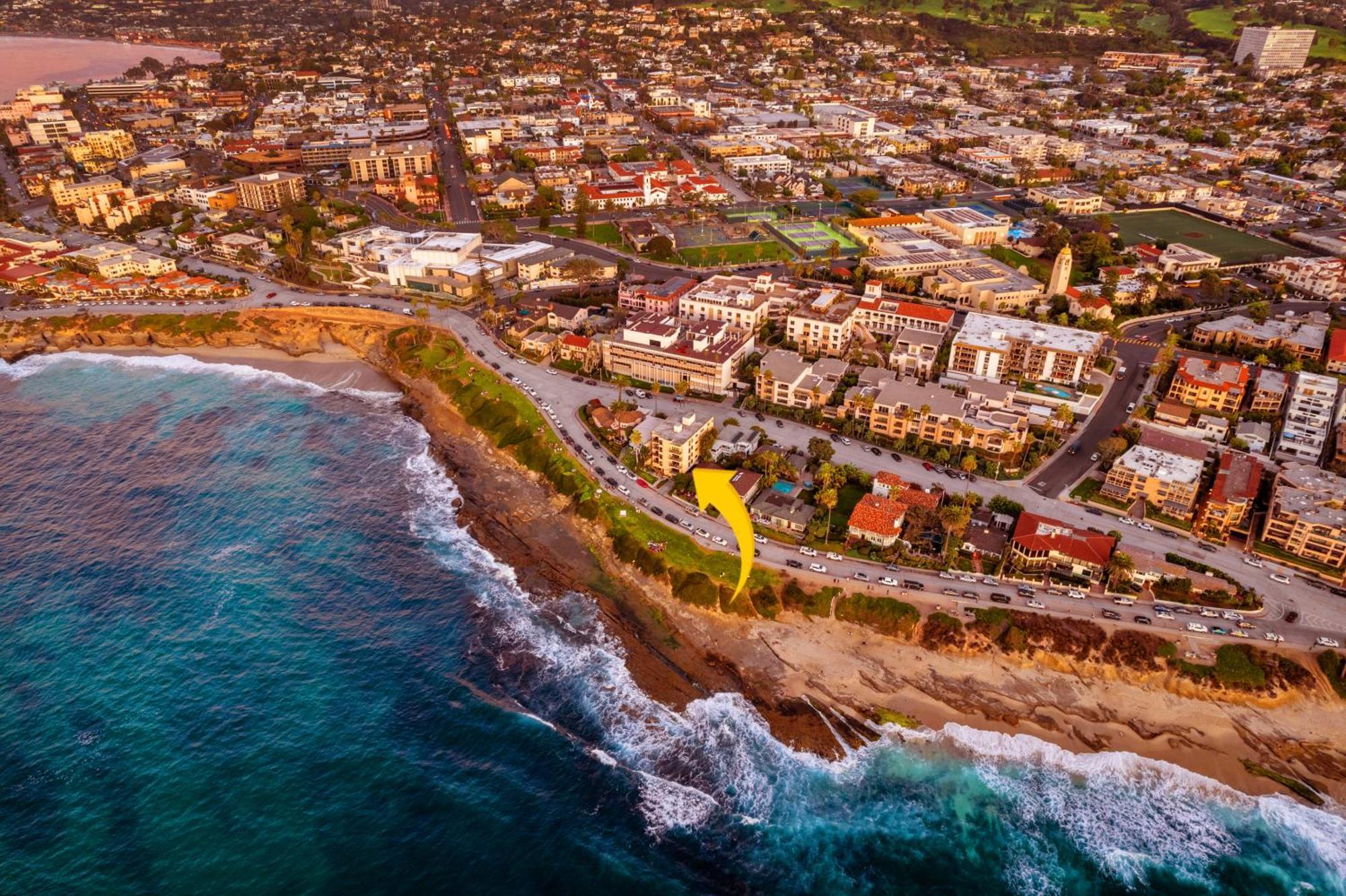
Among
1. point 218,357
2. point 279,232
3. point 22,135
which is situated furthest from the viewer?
point 22,135

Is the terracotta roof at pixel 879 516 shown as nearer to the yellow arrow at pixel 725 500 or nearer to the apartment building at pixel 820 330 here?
the yellow arrow at pixel 725 500

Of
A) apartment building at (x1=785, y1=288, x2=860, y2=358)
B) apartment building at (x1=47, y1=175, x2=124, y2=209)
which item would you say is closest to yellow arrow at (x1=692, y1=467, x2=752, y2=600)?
apartment building at (x1=785, y1=288, x2=860, y2=358)

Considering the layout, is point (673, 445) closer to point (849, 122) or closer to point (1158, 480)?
point (1158, 480)

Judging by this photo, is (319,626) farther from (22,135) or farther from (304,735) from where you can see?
(22,135)

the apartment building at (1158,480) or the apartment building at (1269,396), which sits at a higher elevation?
the apartment building at (1269,396)

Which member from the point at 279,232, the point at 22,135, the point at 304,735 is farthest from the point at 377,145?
the point at 304,735

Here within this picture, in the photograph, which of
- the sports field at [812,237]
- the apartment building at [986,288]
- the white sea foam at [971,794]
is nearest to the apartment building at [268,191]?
the sports field at [812,237]
